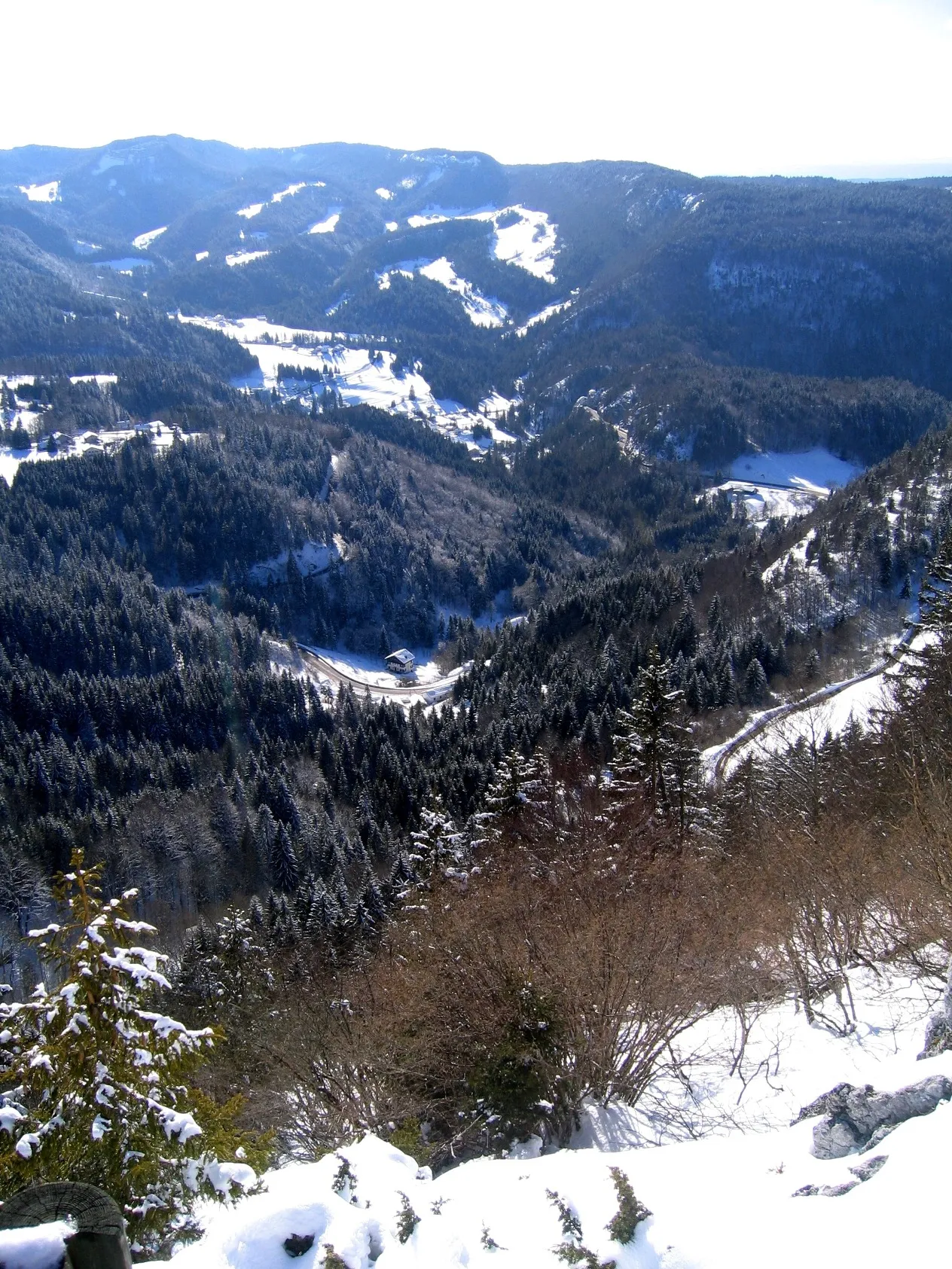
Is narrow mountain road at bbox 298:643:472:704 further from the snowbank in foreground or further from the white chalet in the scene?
the snowbank in foreground


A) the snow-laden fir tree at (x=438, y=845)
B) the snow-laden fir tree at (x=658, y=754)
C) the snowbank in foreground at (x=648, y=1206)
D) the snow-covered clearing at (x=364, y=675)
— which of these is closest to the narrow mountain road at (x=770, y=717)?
the snow-laden fir tree at (x=658, y=754)

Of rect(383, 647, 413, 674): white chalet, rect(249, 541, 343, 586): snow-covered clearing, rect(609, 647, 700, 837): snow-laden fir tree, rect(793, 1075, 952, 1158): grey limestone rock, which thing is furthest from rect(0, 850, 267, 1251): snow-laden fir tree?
rect(249, 541, 343, 586): snow-covered clearing

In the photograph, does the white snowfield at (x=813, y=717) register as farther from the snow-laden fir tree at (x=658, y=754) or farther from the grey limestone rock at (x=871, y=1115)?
the grey limestone rock at (x=871, y=1115)

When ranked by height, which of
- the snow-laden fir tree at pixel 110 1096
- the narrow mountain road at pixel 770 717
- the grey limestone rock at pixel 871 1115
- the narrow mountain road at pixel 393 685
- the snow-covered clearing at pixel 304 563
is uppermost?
the grey limestone rock at pixel 871 1115

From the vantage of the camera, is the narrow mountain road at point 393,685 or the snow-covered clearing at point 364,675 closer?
the narrow mountain road at point 393,685

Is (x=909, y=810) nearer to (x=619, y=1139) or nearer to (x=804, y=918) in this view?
(x=804, y=918)

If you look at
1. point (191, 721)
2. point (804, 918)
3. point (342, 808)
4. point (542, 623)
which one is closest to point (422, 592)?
point (542, 623)
